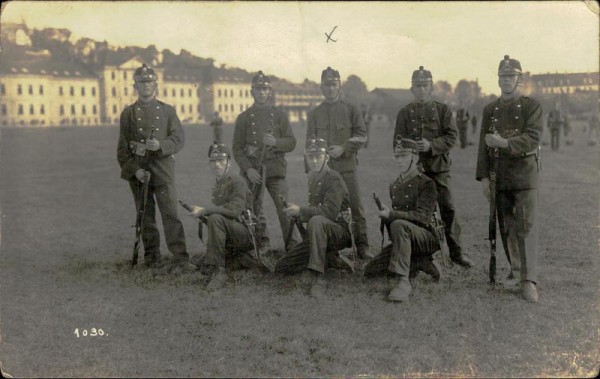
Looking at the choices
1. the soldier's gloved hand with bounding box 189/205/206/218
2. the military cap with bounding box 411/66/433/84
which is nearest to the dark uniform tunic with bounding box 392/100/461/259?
the military cap with bounding box 411/66/433/84

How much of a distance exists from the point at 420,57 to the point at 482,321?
3668 millimetres

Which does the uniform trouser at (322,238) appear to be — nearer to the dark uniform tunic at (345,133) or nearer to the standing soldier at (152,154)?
the dark uniform tunic at (345,133)

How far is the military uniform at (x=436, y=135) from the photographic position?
6.54 metres

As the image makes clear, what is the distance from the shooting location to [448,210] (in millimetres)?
6770

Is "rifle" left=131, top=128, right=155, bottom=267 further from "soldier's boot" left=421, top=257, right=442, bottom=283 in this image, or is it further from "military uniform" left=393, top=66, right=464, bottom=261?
"soldier's boot" left=421, top=257, right=442, bottom=283

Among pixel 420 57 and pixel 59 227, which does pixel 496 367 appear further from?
pixel 59 227

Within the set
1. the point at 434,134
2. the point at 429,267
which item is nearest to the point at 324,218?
the point at 429,267

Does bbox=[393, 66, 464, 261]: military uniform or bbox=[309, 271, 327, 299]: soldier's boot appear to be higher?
bbox=[393, 66, 464, 261]: military uniform

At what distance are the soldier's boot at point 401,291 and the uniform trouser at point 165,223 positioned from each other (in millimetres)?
2968

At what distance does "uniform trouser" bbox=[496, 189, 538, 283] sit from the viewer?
224 inches

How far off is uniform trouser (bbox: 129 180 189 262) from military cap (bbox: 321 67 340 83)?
2.47m

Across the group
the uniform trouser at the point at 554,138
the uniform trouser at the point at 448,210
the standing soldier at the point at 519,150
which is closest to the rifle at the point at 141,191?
the uniform trouser at the point at 448,210

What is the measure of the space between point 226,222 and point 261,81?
6.79ft

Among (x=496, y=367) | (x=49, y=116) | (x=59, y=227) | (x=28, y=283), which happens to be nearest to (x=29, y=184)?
(x=49, y=116)
